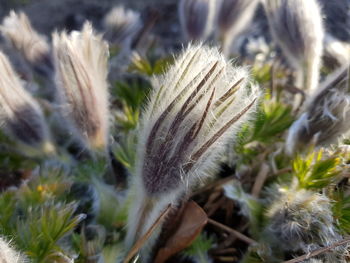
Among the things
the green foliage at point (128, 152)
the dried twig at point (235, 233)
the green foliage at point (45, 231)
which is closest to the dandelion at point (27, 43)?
the green foliage at point (128, 152)

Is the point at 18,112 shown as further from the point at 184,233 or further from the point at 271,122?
the point at 271,122

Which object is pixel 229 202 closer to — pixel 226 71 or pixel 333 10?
pixel 226 71

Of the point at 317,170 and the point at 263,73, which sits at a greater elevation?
the point at 263,73

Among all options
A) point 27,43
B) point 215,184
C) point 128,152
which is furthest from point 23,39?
point 215,184

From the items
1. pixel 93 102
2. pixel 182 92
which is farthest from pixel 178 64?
pixel 93 102

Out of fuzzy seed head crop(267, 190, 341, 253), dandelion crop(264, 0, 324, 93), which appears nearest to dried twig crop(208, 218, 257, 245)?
fuzzy seed head crop(267, 190, 341, 253)

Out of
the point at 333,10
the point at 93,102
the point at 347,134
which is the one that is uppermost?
the point at 93,102

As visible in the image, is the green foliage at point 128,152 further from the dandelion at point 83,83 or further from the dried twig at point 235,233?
the dried twig at point 235,233
